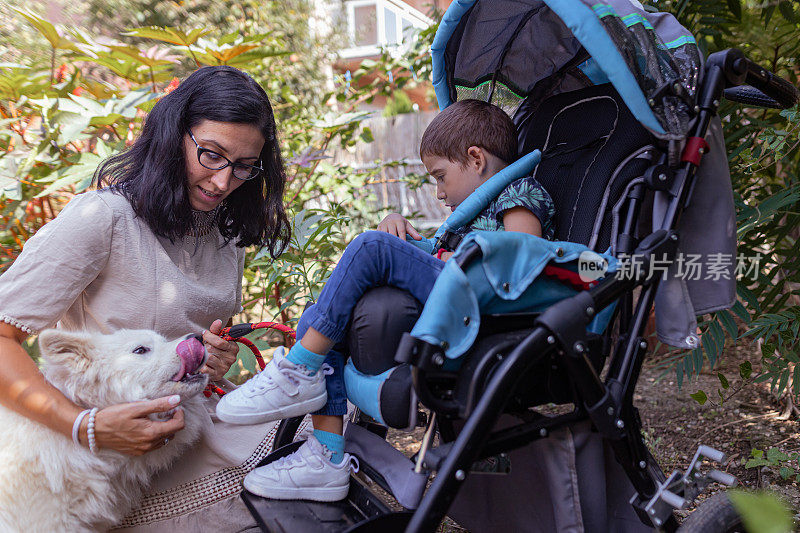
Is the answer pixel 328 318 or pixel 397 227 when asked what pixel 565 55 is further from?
pixel 328 318

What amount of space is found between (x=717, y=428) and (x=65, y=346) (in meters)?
3.18

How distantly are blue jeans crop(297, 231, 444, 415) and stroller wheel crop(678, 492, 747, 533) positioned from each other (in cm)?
94

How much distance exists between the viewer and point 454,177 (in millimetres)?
2225

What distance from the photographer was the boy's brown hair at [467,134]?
7.21ft

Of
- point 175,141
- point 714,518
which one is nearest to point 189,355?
point 175,141

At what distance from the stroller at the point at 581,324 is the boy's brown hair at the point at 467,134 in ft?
0.57

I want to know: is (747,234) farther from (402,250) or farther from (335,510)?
(335,510)

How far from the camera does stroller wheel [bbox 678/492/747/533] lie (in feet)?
4.96

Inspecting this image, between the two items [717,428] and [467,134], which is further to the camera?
[717,428]

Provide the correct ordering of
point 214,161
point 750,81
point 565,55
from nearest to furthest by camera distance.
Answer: point 750,81 → point 214,161 → point 565,55

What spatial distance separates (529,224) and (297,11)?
9.40 meters

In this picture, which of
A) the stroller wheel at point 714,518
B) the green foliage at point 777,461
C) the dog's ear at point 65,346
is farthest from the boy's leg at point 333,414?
the green foliage at point 777,461

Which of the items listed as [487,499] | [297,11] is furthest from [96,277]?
[297,11]

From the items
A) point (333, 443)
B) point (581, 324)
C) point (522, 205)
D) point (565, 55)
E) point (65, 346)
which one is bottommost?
point (333, 443)
